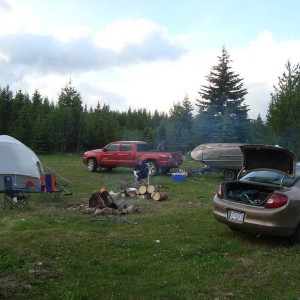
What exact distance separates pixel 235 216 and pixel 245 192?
0.80 metres

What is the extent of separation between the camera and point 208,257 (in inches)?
218

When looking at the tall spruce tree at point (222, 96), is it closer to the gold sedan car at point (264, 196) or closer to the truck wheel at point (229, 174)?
the truck wheel at point (229, 174)

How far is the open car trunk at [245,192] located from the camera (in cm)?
666

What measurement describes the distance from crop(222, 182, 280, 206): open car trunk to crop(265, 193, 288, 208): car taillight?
490 millimetres

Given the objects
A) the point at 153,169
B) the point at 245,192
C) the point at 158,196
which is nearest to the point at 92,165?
the point at 153,169

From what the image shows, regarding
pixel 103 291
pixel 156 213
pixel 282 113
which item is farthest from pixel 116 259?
pixel 282 113

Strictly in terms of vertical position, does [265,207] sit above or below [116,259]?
above

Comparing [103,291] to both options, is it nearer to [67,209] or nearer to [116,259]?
[116,259]

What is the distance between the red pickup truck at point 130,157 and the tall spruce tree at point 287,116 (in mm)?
6672

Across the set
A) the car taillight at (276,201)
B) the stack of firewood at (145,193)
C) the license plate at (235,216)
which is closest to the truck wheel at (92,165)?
the stack of firewood at (145,193)

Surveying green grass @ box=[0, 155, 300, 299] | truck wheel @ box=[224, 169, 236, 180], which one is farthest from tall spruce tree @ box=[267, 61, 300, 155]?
green grass @ box=[0, 155, 300, 299]

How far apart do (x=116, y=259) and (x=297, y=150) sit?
59.4 ft

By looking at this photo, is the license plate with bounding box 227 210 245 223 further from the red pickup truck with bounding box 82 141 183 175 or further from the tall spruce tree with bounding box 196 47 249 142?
the tall spruce tree with bounding box 196 47 249 142

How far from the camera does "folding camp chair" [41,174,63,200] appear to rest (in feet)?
35.8
